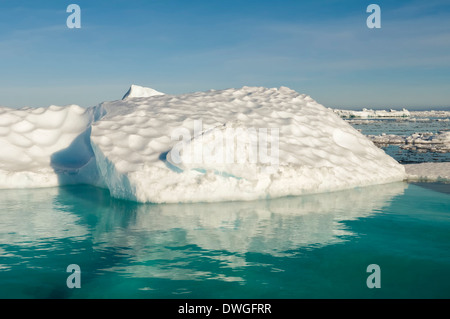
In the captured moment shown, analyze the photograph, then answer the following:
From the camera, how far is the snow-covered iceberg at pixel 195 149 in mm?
11695

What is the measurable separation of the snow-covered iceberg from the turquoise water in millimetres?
690

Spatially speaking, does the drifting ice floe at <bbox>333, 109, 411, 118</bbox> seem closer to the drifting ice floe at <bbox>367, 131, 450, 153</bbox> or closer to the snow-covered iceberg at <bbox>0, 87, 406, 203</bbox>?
the drifting ice floe at <bbox>367, 131, 450, 153</bbox>

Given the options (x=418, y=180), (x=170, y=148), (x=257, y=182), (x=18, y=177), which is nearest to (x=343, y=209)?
(x=257, y=182)

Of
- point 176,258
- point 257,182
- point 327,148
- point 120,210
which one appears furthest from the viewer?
point 327,148

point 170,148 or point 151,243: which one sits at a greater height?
point 170,148

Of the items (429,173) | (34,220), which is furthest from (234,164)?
(429,173)

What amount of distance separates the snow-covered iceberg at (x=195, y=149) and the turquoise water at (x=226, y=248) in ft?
2.26

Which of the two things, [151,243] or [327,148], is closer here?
[151,243]

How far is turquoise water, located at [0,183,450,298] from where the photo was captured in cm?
634

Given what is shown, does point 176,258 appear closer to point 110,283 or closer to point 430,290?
point 110,283

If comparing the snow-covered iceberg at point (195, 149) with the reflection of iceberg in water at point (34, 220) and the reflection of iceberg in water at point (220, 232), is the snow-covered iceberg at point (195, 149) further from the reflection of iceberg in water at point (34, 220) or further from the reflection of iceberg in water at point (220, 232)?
the reflection of iceberg in water at point (34, 220)

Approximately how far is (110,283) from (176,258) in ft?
4.36

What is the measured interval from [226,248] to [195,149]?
4.39 meters

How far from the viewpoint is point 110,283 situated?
647 cm
